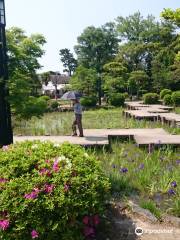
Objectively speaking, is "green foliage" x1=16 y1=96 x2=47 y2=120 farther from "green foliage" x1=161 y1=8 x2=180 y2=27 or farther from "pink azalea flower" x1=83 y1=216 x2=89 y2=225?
"pink azalea flower" x1=83 y1=216 x2=89 y2=225

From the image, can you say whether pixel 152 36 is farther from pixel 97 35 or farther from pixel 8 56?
pixel 8 56

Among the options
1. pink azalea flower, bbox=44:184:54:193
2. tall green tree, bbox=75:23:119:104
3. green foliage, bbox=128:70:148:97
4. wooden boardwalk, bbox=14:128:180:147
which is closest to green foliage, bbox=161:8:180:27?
wooden boardwalk, bbox=14:128:180:147

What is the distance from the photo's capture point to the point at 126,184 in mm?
5270

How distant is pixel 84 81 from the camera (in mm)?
34594

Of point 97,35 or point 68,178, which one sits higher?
point 97,35

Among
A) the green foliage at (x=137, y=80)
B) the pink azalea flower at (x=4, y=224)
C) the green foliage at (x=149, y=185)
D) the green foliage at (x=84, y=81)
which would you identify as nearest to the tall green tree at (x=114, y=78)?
the green foliage at (x=137, y=80)

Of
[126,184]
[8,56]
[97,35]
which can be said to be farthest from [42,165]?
[97,35]

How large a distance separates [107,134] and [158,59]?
30450 millimetres

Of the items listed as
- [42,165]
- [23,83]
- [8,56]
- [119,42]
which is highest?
[119,42]

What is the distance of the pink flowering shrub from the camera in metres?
3.19

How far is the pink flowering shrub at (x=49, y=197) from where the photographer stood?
3.19 metres

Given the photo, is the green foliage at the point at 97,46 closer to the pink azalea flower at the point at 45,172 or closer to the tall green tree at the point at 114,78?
the tall green tree at the point at 114,78

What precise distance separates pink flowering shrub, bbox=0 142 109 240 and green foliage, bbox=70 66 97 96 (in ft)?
101

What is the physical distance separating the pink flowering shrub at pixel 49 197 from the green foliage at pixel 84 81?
30688 millimetres
